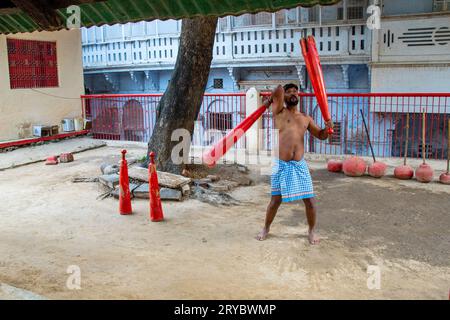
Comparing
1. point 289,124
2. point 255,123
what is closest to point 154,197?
→ point 289,124

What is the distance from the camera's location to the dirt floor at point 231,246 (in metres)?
4.61

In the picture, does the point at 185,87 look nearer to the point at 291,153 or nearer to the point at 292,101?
the point at 292,101

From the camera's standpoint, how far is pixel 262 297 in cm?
436

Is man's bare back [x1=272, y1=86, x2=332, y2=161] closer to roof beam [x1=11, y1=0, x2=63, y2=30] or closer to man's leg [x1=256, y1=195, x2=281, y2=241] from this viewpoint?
man's leg [x1=256, y1=195, x2=281, y2=241]

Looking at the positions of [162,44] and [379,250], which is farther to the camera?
[162,44]

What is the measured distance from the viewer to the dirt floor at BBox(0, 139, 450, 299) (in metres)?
4.61

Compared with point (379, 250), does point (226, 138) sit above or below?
above

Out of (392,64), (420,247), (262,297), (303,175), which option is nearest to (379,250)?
(420,247)

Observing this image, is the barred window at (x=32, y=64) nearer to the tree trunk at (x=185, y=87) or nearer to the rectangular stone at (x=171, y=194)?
the tree trunk at (x=185, y=87)

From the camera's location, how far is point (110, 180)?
8.73 meters

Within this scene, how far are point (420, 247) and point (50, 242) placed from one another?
4.78m

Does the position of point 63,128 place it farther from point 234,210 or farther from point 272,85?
point 234,210

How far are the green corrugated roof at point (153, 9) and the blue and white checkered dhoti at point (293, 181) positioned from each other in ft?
6.85

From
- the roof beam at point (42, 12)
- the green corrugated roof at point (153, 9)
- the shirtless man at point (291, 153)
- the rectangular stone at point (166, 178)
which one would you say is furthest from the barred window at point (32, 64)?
the shirtless man at point (291, 153)
